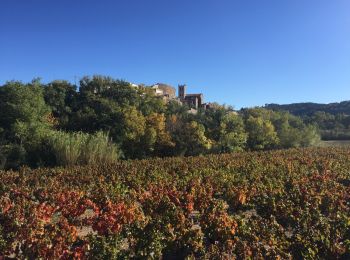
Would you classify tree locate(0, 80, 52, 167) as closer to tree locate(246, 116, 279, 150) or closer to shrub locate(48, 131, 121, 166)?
shrub locate(48, 131, 121, 166)

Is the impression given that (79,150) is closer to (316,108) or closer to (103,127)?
(103,127)

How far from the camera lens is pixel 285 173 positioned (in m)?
17.7

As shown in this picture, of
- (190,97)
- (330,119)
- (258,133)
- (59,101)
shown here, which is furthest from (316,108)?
(59,101)

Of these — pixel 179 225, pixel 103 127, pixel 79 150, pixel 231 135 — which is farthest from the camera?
pixel 231 135

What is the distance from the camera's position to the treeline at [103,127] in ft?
83.7

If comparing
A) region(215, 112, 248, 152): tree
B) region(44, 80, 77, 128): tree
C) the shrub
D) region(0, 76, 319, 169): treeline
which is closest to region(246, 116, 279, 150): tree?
region(0, 76, 319, 169): treeline

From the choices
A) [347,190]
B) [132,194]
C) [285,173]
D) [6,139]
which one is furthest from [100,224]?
[6,139]

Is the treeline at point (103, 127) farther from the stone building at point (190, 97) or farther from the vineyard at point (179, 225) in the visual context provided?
the stone building at point (190, 97)

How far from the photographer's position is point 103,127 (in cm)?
3238

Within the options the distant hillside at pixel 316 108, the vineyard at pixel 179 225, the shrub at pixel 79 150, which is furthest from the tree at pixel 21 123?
the distant hillside at pixel 316 108

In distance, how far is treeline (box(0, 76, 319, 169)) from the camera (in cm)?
2551

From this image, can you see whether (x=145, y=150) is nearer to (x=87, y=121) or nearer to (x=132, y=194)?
(x=87, y=121)

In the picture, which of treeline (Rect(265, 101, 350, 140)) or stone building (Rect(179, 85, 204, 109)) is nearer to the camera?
treeline (Rect(265, 101, 350, 140))

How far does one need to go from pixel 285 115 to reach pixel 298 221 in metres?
52.5
